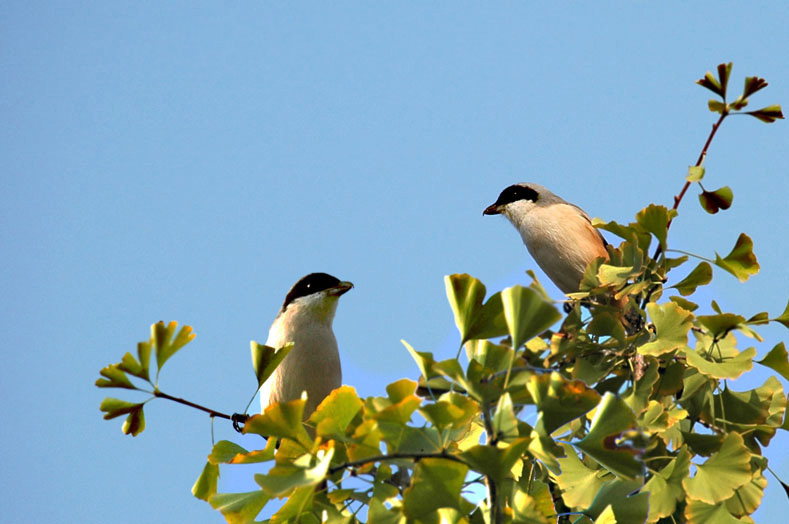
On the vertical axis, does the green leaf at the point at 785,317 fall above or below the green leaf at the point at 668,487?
above

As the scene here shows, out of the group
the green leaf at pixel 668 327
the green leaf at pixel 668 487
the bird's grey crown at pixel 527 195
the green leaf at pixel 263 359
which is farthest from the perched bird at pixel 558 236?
the green leaf at pixel 263 359

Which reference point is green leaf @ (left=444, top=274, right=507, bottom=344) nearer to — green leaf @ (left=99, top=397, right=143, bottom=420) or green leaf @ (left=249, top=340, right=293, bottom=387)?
green leaf @ (left=249, top=340, right=293, bottom=387)

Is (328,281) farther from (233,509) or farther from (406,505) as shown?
(406,505)

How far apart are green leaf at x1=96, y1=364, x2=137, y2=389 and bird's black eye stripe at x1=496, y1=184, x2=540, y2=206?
4215 millimetres

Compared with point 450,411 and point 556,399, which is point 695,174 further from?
point 450,411

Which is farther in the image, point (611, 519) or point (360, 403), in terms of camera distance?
point (611, 519)

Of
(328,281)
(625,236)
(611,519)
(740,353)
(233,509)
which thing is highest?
(328,281)

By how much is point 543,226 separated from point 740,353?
9.89 feet

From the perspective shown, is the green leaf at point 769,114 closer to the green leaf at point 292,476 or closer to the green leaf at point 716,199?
the green leaf at point 716,199

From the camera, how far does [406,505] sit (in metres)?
2.12

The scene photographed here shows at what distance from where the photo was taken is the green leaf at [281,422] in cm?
228

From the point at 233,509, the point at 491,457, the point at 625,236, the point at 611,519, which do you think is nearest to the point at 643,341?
the point at 625,236

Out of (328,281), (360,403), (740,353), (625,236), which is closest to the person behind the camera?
(360,403)

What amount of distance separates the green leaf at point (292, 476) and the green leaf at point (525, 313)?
0.58 m
